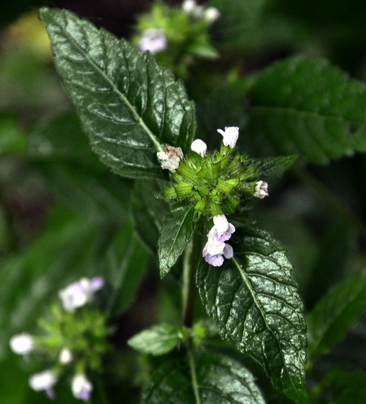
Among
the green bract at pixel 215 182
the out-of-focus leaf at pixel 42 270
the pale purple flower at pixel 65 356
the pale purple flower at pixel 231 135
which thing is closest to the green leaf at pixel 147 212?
the green bract at pixel 215 182

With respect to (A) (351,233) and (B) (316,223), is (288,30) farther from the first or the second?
(A) (351,233)

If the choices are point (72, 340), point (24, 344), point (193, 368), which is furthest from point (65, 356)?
point (193, 368)

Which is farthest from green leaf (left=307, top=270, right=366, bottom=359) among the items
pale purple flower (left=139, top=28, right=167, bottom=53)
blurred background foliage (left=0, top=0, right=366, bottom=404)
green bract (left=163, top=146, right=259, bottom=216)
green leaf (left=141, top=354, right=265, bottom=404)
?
pale purple flower (left=139, top=28, right=167, bottom=53)

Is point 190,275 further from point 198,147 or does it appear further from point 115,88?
point 115,88

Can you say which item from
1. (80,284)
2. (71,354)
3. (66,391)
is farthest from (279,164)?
(66,391)

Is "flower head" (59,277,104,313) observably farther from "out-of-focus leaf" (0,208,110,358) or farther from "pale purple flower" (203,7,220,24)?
"pale purple flower" (203,7,220,24)

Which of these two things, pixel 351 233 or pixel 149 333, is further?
pixel 351 233
